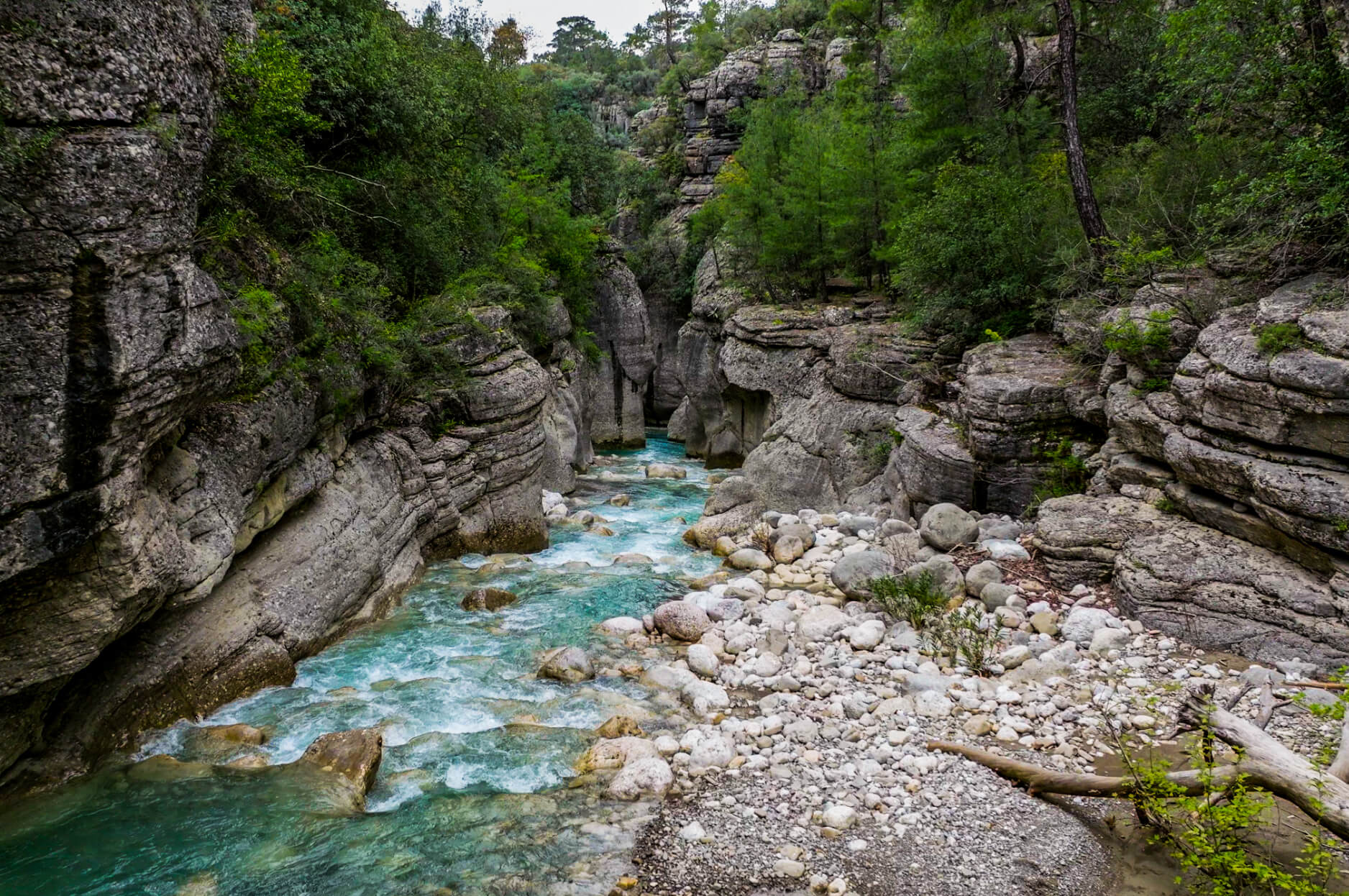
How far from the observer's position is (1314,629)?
7.18 m

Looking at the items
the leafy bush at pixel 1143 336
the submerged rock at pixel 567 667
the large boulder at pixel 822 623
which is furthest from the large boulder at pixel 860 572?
the leafy bush at pixel 1143 336

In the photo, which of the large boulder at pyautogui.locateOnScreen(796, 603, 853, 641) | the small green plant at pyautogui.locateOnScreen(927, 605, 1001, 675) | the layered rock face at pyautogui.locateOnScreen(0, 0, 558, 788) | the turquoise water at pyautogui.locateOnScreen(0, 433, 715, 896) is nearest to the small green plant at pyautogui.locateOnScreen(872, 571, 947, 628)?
the small green plant at pyautogui.locateOnScreen(927, 605, 1001, 675)

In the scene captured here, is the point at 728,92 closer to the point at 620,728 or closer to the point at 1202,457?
the point at 1202,457

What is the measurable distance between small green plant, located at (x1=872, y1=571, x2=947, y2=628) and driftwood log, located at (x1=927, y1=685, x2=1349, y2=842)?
A: 332cm

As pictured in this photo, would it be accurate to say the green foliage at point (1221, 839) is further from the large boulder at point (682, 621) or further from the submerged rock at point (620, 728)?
the large boulder at point (682, 621)

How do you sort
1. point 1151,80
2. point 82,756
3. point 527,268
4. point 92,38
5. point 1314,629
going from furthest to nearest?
point 527,268, point 1151,80, point 1314,629, point 82,756, point 92,38

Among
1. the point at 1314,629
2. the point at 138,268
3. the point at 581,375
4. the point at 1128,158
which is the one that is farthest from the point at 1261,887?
the point at 581,375

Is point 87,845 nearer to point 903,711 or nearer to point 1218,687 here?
point 903,711

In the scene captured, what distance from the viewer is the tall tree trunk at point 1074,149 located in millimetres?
13023

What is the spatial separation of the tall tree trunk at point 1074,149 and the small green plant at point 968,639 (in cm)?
802

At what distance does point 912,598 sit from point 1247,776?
4.94 m

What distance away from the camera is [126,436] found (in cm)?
592

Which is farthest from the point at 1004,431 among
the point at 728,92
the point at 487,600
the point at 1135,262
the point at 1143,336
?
the point at 728,92

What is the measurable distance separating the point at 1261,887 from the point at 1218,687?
3043 millimetres
